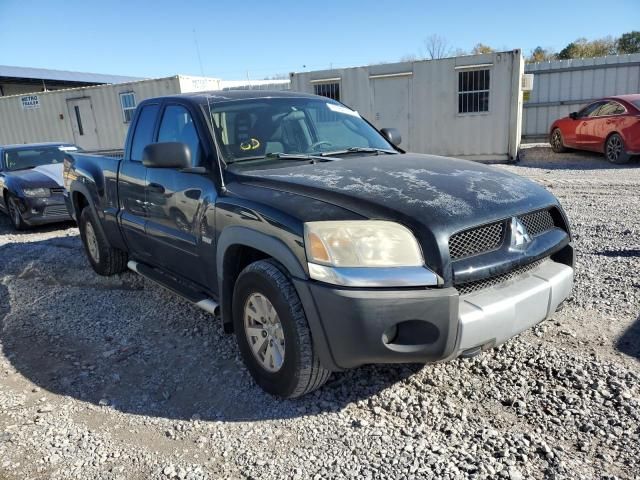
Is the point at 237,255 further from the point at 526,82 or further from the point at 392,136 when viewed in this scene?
the point at 526,82

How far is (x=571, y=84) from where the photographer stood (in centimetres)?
1598

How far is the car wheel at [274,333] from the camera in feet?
8.43

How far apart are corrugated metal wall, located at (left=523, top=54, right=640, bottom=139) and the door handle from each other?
15.5 m

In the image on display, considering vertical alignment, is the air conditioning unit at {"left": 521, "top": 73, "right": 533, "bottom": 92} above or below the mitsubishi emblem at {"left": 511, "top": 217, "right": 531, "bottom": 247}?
above

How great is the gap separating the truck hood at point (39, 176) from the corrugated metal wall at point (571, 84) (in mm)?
14248

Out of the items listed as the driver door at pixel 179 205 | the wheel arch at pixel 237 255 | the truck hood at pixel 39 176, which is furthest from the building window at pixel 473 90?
the wheel arch at pixel 237 255

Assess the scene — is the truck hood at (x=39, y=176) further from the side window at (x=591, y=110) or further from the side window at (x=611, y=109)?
the side window at (x=591, y=110)

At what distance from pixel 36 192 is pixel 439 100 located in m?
9.83

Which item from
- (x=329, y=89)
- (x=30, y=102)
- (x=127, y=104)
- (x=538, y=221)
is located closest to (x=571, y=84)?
(x=329, y=89)

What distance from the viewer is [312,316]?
Answer: 8.10 ft

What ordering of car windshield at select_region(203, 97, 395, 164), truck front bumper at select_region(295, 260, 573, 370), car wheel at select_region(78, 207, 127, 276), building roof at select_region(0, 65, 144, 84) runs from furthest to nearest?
building roof at select_region(0, 65, 144, 84)
car wheel at select_region(78, 207, 127, 276)
car windshield at select_region(203, 97, 395, 164)
truck front bumper at select_region(295, 260, 573, 370)

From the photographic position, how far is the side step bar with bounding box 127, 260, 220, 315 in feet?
11.0

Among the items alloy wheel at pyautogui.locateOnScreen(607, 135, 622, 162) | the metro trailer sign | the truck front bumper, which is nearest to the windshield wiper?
the truck front bumper

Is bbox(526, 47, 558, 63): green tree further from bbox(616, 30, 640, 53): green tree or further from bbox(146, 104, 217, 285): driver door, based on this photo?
bbox(146, 104, 217, 285): driver door
